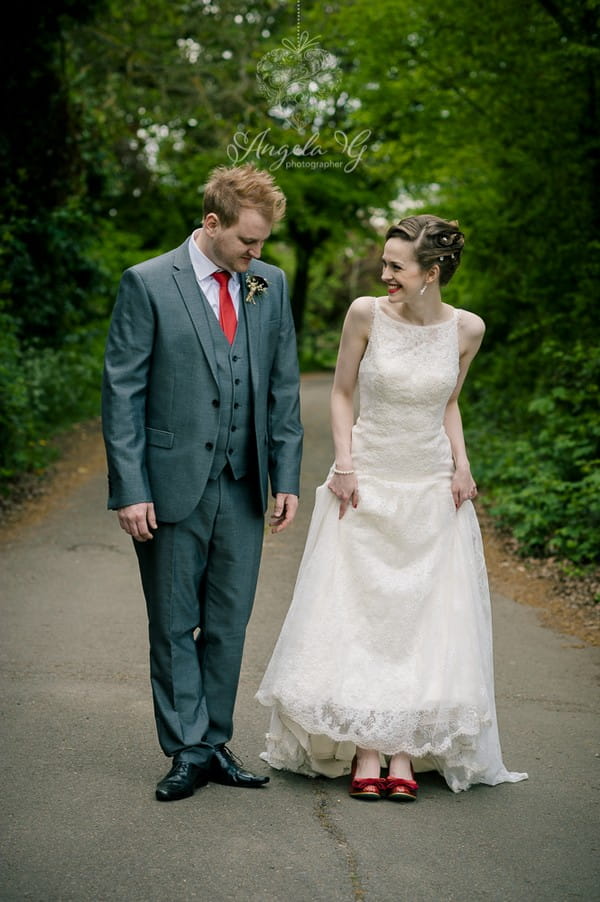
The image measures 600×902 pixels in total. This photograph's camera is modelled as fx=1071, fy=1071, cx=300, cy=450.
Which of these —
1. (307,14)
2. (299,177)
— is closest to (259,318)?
(307,14)

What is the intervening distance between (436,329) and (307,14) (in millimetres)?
18207

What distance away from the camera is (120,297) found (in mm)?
4008

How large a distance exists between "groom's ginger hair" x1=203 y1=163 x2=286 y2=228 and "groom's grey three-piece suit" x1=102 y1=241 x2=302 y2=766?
271 millimetres

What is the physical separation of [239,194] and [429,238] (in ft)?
2.71

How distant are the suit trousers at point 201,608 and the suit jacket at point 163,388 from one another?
0.12 metres

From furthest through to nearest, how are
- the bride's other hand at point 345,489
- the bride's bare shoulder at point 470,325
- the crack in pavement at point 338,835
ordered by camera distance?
the bride's bare shoulder at point 470,325 → the bride's other hand at point 345,489 → the crack in pavement at point 338,835

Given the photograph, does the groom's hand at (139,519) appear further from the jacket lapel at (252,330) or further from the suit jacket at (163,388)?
the jacket lapel at (252,330)

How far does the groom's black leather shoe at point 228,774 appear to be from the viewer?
4203 mm

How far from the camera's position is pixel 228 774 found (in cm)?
420

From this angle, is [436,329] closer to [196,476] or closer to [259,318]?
[259,318]

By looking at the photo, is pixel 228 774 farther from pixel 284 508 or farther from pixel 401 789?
pixel 284 508

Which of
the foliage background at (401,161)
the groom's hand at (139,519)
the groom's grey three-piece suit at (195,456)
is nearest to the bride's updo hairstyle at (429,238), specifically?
the groom's grey three-piece suit at (195,456)

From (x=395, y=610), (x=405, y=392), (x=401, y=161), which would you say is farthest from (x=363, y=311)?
(x=401, y=161)

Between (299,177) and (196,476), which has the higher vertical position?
(299,177)
